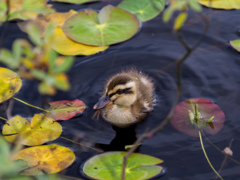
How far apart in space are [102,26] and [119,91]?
1137 mm

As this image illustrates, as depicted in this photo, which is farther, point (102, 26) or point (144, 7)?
point (144, 7)

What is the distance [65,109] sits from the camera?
3.62 metres

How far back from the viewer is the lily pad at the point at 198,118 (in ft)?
11.5

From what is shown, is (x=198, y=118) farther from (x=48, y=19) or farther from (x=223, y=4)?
(x=48, y=19)

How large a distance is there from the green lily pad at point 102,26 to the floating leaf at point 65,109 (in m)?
0.85

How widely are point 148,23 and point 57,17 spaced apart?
3.90ft

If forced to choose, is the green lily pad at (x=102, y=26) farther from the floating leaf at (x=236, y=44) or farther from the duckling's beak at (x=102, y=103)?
the floating leaf at (x=236, y=44)

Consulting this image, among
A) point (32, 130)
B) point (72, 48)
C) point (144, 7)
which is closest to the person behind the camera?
point (32, 130)

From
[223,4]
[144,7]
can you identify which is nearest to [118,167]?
[144,7]

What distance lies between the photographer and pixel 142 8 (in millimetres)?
4809

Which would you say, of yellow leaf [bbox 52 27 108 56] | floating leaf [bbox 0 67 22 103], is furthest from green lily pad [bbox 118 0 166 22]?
floating leaf [bbox 0 67 22 103]

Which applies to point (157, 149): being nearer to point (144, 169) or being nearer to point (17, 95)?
point (144, 169)

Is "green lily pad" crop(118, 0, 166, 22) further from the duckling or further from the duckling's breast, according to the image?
the duckling's breast

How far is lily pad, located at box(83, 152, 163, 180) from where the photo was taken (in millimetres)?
2865
